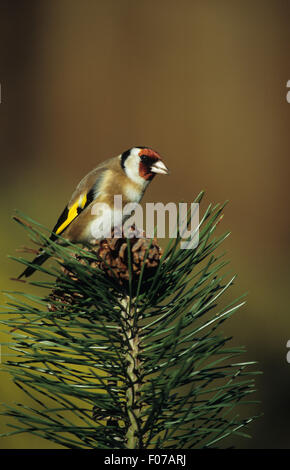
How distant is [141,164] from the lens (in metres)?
0.78

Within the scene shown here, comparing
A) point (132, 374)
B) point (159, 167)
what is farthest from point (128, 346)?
point (159, 167)

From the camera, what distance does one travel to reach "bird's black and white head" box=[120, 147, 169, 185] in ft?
2.40

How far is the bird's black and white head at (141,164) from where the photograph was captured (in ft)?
2.40

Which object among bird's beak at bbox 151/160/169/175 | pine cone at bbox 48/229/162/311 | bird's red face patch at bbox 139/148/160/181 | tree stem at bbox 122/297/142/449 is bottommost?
tree stem at bbox 122/297/142/449

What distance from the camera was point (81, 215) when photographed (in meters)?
0.83

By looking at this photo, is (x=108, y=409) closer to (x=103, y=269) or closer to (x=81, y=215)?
(x=103, y=269)

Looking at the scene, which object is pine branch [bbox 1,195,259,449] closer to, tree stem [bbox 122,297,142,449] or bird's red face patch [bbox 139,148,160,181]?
tree stem [bbox 122,297,142,449]

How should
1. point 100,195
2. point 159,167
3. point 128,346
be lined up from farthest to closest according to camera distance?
point 100,195, point 159,167, point 128,346

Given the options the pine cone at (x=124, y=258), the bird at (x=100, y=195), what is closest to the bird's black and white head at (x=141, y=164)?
the bird at (x=100, y=195)

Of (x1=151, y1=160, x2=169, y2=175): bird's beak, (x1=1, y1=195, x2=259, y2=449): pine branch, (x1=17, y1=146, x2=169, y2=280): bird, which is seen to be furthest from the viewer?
(x1=17, y1=146, x2=169, y2=280): bird

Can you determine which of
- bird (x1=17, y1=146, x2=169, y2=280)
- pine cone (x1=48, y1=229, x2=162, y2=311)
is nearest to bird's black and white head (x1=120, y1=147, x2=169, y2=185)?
bird (x1=17, y1=146, x2=169, y2=280)

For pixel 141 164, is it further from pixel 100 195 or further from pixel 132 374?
pixel 132 374
